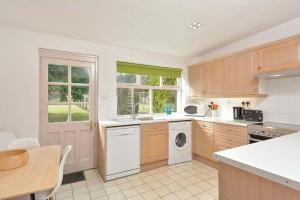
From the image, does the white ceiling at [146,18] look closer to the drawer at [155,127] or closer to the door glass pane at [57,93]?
the door glass pane at [57,93]

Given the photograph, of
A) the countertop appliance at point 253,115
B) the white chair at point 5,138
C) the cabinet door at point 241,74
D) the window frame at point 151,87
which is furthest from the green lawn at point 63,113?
the countertop appliance at point 253,115

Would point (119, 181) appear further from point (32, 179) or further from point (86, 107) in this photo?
point (32, 179)

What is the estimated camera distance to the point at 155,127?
10.1 ft

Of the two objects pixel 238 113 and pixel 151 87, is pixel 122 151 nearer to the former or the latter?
pixel 151 87

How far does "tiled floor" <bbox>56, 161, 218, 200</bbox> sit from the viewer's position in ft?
7.32

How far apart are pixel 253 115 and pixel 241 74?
0.74m

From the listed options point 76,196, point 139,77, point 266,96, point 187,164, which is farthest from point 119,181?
point 266,96

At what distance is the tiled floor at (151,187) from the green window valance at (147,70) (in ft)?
6.39

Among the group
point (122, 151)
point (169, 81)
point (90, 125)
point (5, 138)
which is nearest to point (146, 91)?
point (169, 81)

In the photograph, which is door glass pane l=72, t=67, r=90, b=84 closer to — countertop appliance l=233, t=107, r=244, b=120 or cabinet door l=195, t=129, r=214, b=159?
cabinet door l=195, t=129, r=214, b=159

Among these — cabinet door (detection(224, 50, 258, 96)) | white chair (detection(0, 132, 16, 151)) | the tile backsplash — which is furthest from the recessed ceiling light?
white chair (detection(0, 132, 16, 151))

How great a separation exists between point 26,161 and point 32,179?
1.17ft

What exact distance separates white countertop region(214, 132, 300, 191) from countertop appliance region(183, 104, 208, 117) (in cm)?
218

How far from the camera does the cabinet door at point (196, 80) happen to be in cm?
370
